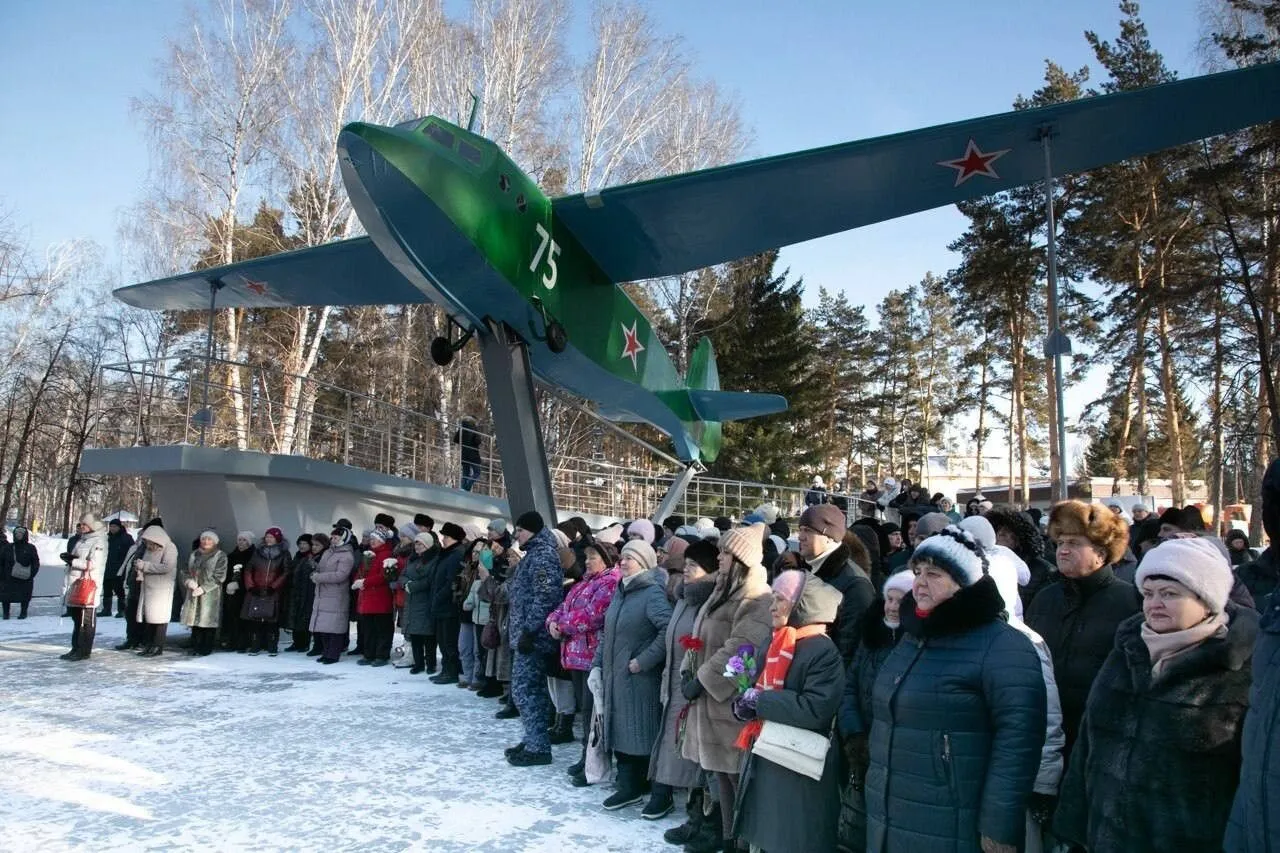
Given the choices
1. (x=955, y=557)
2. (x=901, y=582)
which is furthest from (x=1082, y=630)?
(x=955, y=557)

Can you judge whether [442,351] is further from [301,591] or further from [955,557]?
[955,557]

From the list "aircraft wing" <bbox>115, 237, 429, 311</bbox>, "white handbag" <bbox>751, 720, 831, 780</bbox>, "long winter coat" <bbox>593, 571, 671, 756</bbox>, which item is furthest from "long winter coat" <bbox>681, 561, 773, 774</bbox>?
"aircraft wing" <bbox>115, 237, 429, 311</bbox>

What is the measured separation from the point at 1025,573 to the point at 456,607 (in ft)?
22.2

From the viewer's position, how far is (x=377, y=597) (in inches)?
421

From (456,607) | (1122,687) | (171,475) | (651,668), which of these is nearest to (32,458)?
(171,475)

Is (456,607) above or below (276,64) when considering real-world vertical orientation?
below

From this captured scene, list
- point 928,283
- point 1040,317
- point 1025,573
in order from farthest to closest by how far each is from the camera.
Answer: point 928,283 → point 1040,317 → point 1025,573

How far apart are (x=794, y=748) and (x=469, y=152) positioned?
261 inches

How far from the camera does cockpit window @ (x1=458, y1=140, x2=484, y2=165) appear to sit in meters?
8.20

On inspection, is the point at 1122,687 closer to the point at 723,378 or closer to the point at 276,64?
the point at 276,64

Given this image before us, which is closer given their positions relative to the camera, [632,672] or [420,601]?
[632,672]

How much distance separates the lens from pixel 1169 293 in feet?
68.7

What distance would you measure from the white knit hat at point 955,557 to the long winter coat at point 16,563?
16270mm

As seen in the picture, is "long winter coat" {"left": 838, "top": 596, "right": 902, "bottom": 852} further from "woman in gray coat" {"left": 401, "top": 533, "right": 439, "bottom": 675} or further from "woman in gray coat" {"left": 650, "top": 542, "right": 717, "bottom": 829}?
"woman in gray coat" {"left": 401, "top": 533, "right": 439, "bottom": 675}
